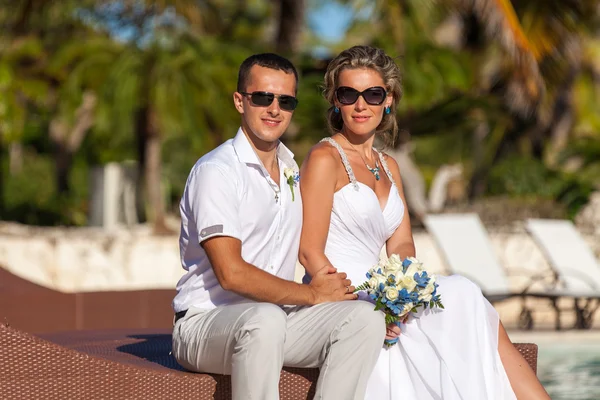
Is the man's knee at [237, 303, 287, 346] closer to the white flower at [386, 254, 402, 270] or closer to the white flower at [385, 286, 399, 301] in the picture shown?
the white flower at [385, 286, 399, 301]

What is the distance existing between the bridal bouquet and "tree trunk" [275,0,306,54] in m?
10.6

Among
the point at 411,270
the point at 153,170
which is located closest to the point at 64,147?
the point at 153,170

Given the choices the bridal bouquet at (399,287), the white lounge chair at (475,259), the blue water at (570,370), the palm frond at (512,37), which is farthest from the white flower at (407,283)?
the palm frond at (512,37)

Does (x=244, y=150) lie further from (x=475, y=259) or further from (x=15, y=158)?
(x=15, y=158)

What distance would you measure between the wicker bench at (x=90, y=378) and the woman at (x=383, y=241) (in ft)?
1.45

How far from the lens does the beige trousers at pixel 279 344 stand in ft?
11.3

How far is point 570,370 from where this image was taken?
785 centimetres

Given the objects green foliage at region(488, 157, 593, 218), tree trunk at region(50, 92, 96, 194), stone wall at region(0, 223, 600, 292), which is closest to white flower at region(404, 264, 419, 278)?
stone wall at region(0, 223, 600, 292)

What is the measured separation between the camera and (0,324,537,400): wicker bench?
11.7 feet

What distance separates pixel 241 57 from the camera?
44.9 ft

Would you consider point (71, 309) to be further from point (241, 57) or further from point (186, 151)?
point (186, 151)

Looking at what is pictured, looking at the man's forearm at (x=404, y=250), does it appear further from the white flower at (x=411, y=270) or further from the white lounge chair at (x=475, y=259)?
the white lounge chair at (x=475, y=259)

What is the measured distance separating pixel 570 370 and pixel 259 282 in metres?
4.86

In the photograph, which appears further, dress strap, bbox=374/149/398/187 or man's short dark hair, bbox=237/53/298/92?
dress strap, bbox=374/149/398/187
